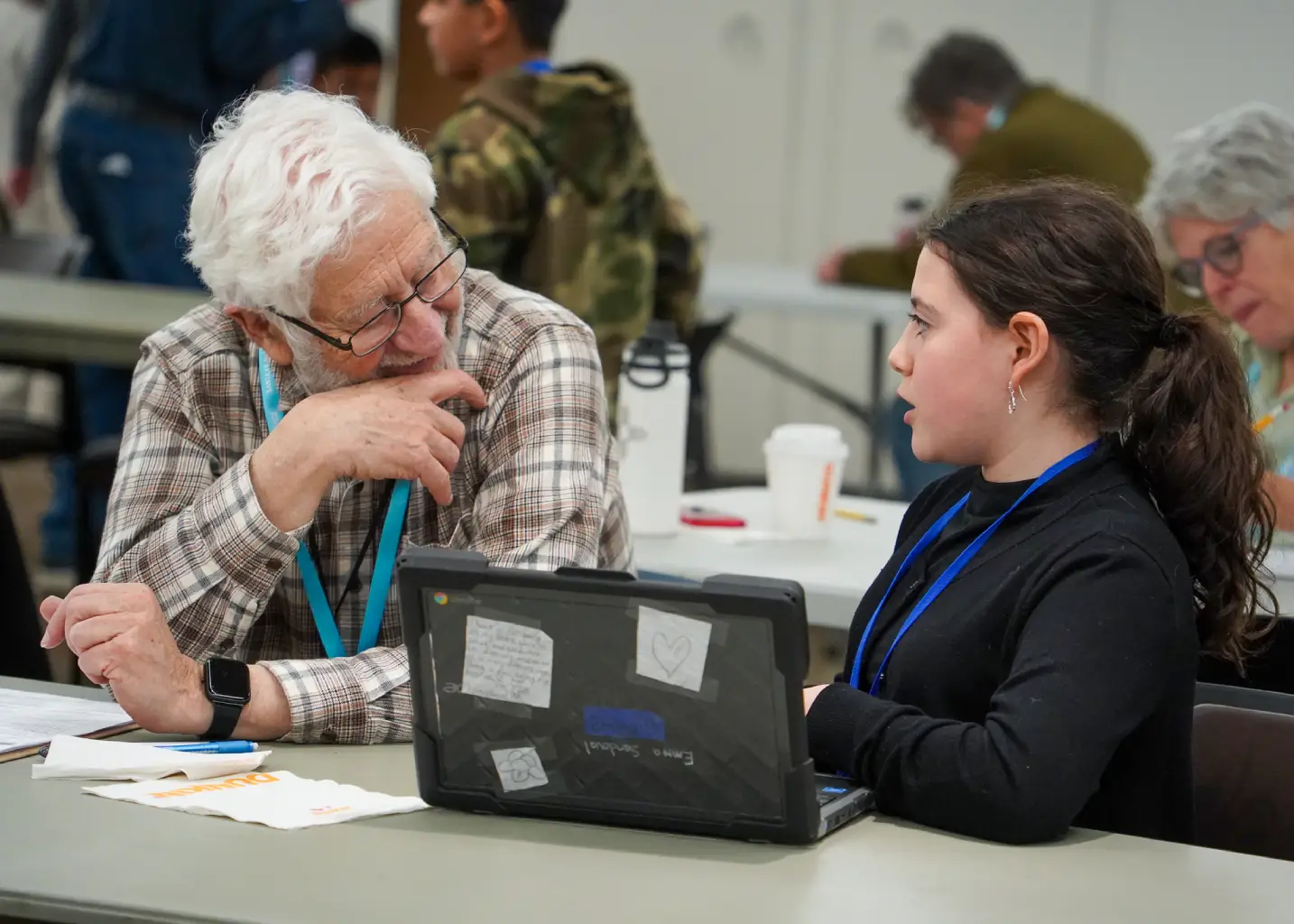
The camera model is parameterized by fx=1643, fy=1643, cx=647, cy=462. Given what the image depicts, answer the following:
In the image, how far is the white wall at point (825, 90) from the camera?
6160mm

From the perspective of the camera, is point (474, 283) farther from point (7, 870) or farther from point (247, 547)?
point (7, 870)

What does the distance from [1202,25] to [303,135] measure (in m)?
5.23

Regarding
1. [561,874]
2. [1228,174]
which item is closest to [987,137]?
[1228,174]

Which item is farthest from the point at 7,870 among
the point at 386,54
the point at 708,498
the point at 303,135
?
the point at 386,54

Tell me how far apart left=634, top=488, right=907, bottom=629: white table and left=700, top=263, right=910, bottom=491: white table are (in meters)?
2.20

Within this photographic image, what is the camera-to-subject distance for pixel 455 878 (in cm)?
117

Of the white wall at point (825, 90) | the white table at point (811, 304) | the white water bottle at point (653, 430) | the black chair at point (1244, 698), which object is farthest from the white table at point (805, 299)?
the black chair at point (1244, 698)

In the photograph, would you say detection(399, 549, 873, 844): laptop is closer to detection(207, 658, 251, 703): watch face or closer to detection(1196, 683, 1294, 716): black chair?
detection(207, 658, 251, 703): watch face

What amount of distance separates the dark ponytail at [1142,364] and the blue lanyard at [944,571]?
Result: 6 centimetres

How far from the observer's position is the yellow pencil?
107 inches

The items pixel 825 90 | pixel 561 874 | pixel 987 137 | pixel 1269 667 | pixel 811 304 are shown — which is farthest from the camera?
pixel 825 90

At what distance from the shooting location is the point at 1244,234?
251 cm

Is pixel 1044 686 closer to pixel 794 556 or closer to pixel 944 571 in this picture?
pixel 944 571

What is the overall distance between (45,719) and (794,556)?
1.12 meters
